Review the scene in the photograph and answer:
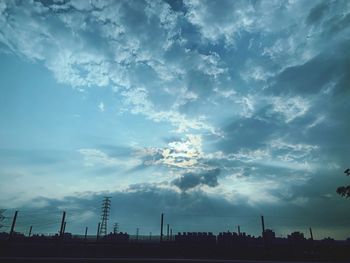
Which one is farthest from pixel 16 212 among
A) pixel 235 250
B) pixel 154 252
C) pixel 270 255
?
pixel 270 255

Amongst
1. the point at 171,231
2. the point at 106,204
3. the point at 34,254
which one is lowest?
the point at 34,254

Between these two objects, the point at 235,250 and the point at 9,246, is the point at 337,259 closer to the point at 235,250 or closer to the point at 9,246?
the point at 235,250

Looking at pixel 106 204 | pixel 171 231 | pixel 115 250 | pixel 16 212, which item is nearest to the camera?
pixel 115 250

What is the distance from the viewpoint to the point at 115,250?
92.5ft

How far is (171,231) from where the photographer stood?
198ft

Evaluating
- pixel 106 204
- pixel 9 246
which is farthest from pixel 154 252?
pixel 106 204

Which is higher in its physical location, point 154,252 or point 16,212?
point 16,212

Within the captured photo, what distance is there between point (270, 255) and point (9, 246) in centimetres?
2738

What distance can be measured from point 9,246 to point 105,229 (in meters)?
37.6

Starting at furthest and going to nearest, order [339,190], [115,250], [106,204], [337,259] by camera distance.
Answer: [106,204], [115,250], [337,259], [339,190]

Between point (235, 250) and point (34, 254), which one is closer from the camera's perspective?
point (34, 254)

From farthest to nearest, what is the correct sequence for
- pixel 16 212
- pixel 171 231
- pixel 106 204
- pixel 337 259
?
pixel 106 204 → pixel 171 231 → pixel 16 212 → pixel 337 259

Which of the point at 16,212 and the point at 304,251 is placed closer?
the point at 304,251

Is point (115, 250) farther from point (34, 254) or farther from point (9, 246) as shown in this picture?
point (9, 246)
